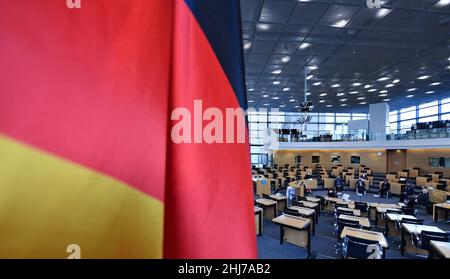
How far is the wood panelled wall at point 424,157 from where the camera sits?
20.7 metres

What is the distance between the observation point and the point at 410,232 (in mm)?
6203

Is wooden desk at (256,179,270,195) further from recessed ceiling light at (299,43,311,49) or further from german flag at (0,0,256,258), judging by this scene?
german flag at (0,0,256,258)

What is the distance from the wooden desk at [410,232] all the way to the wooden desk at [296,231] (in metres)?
2.72

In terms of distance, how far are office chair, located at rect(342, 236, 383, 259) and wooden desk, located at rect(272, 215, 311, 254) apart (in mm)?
1315

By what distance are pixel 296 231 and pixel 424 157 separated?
23450 mm

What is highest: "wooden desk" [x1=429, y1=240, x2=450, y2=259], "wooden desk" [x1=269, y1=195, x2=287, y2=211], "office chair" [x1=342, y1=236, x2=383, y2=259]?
"wooden desk" [x1=429, y1=240, x2=450, y2=259]

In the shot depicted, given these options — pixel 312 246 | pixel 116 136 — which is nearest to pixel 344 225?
pixel 312 246

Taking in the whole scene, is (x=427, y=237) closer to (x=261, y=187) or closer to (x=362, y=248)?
(x=362, y=248)

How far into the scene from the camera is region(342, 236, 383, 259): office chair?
4734 millimetres

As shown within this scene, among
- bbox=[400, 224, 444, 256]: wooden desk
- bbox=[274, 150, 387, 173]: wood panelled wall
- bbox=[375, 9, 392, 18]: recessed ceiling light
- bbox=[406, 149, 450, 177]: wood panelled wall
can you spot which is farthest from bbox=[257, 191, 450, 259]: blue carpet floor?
bbox=[274, 150, 387, 173]: wood panelled wall

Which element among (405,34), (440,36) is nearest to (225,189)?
(405,34)

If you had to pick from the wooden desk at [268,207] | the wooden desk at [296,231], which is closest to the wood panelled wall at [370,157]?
the wooden desk at [268,207]

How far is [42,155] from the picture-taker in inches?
36.7

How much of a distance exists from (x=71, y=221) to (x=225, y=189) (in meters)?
0.68
